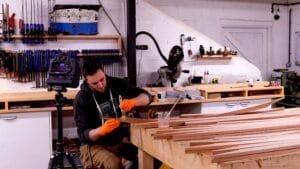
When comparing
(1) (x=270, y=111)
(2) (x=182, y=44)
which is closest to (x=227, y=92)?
(2) (x=182, y=44)

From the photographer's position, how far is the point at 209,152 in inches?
48.5

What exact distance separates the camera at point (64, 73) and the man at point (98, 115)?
95 millimetres

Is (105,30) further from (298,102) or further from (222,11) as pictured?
(298,102)

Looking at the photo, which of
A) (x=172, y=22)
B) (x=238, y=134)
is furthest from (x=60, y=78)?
(x=172, y=22)

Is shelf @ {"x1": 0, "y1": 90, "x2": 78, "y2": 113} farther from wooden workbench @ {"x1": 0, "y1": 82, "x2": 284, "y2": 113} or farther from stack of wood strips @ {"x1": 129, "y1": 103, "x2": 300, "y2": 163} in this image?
stack of wood strips @ {"x1": 129, "y1": 103, "x2": 300, "y2": 163}

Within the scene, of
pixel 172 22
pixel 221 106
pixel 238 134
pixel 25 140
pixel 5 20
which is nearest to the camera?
pixel 238 134

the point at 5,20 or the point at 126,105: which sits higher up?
the point at 5,20

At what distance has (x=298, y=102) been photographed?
5.47 meters

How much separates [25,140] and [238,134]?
2491 mm

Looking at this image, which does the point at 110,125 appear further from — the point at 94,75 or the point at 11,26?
the point at 11,26

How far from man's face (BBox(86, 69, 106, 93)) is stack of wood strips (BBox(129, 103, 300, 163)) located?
0.76m

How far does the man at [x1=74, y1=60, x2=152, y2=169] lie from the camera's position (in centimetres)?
245

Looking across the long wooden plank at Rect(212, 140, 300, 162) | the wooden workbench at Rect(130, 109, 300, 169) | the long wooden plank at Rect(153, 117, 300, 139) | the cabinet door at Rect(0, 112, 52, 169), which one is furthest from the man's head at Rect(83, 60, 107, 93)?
the long wooden plank at Rect(212, 140, 300, 162)

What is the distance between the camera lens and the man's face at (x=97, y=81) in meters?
2.49
